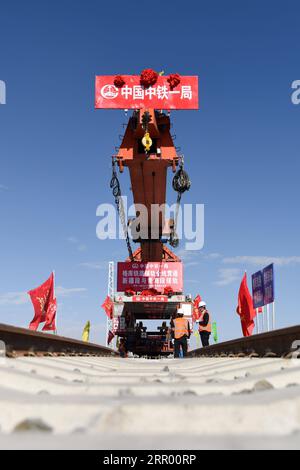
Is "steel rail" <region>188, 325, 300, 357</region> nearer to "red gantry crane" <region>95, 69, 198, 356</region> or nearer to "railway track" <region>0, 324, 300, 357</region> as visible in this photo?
"railway track" <region>0, 324, 300, 357</region>

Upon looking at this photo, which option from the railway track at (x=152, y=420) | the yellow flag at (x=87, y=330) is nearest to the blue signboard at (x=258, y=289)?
the yellow flag at (x=87, y=330)

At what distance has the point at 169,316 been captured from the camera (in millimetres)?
21844

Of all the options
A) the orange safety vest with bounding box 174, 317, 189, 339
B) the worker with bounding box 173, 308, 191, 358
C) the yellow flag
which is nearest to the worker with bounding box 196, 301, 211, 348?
the worker with bounding box 173, 308, 191, 358

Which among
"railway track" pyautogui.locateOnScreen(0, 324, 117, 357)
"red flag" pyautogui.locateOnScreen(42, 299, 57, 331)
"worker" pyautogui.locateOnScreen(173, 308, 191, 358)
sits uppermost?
"red flag" pyautogui.locateOnScreen(42, 299, 57, 331)

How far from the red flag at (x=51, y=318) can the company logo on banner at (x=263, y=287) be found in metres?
7.76

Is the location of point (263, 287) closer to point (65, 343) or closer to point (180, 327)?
point (180, 327)

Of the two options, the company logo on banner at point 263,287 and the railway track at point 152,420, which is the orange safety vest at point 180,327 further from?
the railway track at point 152,420

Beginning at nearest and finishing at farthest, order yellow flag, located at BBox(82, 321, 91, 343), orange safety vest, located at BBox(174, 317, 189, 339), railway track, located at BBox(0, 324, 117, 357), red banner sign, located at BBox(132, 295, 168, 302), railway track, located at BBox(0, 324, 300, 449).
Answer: railway track, located at BBox(0, 324, 300, 449) < railway track, located at BBox(0, 324, 117, 357) < orange safety vest, located at BBox(174, 317, 189, 339) < red banner sign, located at BBox(132, 295, 168, 302) < yellow flag, located at BBox(82, 321, 91, 343)

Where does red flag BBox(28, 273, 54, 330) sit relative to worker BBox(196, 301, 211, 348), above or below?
above

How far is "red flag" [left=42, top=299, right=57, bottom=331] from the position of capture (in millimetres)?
19625

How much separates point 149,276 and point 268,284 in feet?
18.7

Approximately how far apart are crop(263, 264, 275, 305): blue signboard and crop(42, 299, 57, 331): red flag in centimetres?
819
